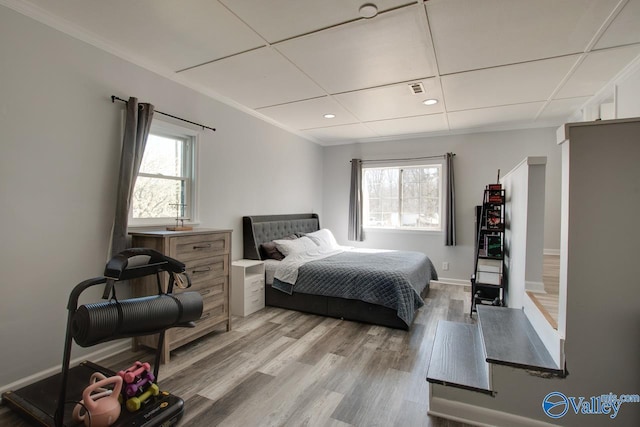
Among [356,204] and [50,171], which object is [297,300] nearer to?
[356,204]

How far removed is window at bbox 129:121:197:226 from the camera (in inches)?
114

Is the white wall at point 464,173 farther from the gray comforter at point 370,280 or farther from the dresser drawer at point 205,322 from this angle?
the dresser drawer at point 205,322

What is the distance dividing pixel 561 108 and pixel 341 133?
3059mm

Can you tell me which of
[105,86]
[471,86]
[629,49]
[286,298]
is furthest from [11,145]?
[629,49]

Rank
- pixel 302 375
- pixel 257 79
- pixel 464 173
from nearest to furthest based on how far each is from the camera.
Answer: pixel 302 375, pixel 257 79, pixel 464 173

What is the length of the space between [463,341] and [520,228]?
3.44 feet

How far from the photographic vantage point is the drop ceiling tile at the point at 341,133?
4984 mm

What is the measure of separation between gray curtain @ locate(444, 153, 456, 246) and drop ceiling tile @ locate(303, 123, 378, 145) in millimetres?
1359

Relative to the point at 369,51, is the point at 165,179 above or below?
below

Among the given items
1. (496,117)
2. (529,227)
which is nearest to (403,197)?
(496,117)

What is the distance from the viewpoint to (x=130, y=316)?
155cm

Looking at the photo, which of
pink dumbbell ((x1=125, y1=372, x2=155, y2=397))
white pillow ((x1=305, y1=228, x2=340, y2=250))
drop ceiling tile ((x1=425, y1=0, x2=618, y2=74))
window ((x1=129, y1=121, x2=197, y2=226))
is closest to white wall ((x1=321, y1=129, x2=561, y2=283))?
white pillow ((x1=305, y1=228, x2=340, y2=250))

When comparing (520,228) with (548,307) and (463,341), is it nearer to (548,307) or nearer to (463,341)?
(548,307)

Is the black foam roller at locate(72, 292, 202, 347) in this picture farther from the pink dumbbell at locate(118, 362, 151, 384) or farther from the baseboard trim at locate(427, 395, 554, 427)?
the baseboard trim at locate(427, 395, 554, 427)
